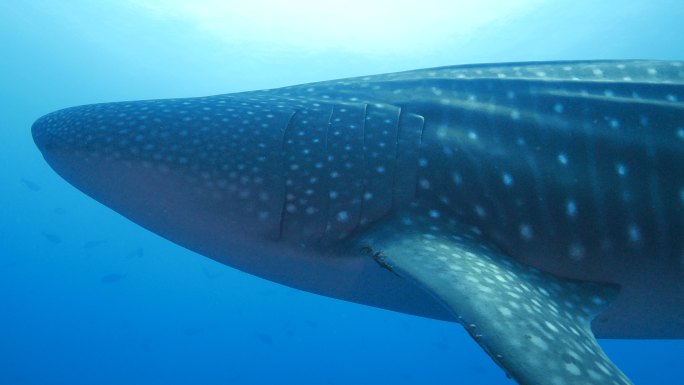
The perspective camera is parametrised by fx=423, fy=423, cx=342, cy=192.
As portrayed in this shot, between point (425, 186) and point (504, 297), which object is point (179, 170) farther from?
point (504, 297)

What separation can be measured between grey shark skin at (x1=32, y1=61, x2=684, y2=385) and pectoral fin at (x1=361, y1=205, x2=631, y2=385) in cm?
2

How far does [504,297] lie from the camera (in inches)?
60.2

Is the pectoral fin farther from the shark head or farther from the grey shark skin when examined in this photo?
the shark head

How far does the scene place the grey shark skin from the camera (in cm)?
199

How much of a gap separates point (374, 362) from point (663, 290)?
39.6 meters

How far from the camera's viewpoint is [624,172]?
2049mm

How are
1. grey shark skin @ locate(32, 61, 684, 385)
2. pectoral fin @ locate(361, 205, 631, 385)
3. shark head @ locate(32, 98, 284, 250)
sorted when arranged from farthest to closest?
shark head @ locate(32, 98, 284, 250) < grey shark skin @ locate(32, 61, 684, 385) < pectoral fin @ locate(361, 205, 631, 385)

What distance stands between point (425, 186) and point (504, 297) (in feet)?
2.33

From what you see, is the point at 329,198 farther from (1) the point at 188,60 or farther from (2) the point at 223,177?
(1) the point at 188,60

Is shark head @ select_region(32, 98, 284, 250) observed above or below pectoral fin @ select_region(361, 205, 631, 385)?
above

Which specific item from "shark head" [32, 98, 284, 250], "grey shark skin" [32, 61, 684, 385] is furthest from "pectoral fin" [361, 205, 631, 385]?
"shark head" [32, 98, 284, 250]

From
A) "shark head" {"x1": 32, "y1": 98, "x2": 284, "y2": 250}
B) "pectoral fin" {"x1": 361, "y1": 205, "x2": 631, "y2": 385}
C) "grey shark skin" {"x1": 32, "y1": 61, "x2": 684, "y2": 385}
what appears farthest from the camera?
"shark head" {"x1": 32, "y1": 98, "x2": 284, "y2": 250}

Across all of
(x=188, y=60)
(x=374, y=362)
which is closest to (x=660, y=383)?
(x=374, y=362)

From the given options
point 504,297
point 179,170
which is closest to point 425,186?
point 504,297
